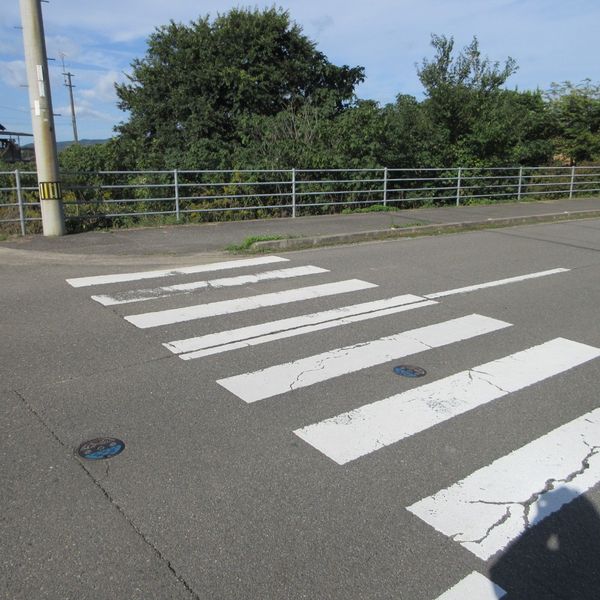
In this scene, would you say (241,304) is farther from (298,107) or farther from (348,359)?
(298,107)

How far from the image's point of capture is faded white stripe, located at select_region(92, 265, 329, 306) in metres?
7.06

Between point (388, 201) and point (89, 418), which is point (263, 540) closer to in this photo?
point (89, 418)

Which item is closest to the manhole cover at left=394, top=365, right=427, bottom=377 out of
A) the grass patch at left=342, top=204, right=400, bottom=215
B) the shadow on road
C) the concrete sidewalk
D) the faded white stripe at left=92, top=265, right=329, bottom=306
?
the shadow on road

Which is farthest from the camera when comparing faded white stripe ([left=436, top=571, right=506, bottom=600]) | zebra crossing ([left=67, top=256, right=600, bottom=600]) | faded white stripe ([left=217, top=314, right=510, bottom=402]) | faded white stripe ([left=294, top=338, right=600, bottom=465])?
faded white stripe ([left=217, top=314, right=510, bottom=402])

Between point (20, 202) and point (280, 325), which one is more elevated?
point (20, 202)

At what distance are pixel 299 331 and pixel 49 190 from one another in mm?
7032

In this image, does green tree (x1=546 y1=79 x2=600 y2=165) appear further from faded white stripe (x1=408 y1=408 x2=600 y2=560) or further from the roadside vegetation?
faded white stripe (x1=408 y1=408 x2=600 y2=560)

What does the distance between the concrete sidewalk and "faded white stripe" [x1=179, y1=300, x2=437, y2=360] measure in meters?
4.42

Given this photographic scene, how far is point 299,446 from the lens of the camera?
3.65 metres

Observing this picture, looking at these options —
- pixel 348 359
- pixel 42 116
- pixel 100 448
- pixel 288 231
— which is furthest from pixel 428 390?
pixel 42 116

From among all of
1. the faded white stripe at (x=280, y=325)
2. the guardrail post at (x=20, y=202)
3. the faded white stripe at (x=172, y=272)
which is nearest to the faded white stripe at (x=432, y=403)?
the faded white stripe at (x=280, y=325)

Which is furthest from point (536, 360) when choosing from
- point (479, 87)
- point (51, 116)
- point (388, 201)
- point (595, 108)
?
point (595, 108)

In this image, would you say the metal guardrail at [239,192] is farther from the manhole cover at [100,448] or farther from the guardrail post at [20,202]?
the manhole cover at [100,448]

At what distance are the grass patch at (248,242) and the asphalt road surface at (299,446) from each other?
10.7ft
